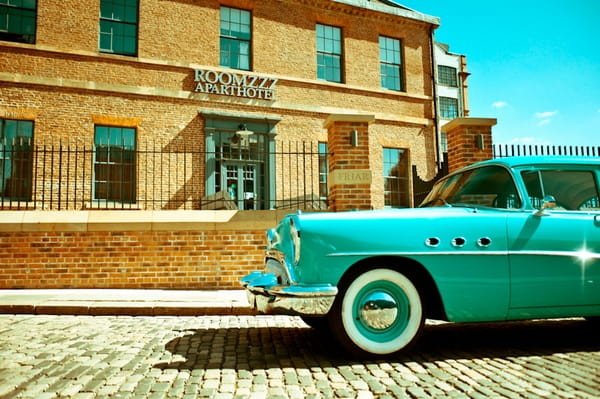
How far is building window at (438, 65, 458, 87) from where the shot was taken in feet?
108

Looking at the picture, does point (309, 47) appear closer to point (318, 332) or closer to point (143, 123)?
point (143, 123)

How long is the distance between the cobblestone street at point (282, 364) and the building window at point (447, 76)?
101 feet

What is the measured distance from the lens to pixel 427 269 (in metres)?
3.28

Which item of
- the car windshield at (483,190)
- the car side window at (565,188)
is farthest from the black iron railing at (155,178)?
the car side window at (565,188)

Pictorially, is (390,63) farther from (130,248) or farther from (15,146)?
(130,248)

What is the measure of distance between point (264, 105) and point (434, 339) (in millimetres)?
11184

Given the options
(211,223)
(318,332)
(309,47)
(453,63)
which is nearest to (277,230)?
(318,332)

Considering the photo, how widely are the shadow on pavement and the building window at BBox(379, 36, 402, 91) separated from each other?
12.9 m

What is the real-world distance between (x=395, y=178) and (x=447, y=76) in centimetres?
2084

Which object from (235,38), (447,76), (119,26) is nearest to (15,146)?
(119,26)

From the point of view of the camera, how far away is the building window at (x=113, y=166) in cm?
1159

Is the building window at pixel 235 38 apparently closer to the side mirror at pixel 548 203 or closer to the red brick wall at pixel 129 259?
the red brick wall at pixel 129 259

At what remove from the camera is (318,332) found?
4422mm

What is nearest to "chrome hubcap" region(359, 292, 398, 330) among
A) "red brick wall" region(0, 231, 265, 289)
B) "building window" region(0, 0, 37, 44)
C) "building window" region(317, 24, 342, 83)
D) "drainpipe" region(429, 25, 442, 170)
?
"red brick wall" region(0, 231, 265, 289)
